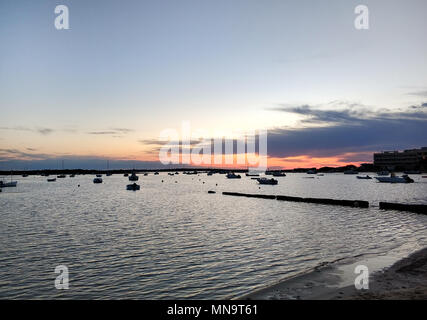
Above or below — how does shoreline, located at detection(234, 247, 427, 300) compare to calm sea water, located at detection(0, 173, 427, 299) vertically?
above

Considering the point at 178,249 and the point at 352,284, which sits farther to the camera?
the point at 178,249

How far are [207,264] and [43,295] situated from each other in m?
8.69

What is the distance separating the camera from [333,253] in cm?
2141

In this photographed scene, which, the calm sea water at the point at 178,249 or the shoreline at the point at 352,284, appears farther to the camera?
the calm sea water at the point at 178,249

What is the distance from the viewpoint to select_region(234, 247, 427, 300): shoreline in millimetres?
12008

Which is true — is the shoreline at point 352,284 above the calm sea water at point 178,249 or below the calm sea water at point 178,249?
above

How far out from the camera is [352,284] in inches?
534

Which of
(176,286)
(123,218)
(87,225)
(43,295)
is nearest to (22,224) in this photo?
(87,225)

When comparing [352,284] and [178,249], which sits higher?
[352,284]

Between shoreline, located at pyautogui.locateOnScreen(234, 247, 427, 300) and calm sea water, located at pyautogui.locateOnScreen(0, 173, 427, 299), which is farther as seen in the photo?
calm sea water, located at pyautogui.locateOnScreen(0, 173, 427, 299)

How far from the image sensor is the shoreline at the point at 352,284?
12008 millimetres
